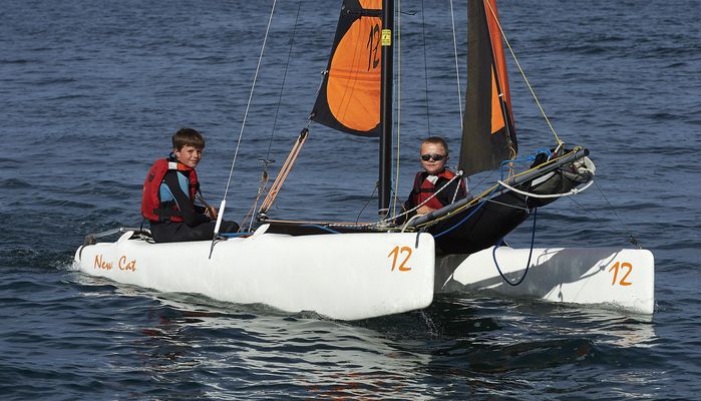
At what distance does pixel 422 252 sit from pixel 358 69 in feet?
9.95

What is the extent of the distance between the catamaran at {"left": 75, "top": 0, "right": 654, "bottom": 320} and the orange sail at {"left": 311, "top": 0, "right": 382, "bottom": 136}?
0.07ft

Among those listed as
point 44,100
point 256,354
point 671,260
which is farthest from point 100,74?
point 256,354

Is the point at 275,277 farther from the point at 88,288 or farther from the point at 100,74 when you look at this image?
the point at 100,74

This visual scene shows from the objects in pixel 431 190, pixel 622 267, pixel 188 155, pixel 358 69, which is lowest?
pixel 622 267

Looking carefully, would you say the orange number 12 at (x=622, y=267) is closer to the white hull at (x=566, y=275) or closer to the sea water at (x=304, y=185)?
the white hull at (x=566, y=275)

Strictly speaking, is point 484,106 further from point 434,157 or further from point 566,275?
point 566,275

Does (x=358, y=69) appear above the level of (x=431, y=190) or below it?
above

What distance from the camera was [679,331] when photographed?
8070 mm

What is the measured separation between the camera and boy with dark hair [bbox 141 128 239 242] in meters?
8.85

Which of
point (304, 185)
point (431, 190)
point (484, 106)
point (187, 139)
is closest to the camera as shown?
point (484, 106)

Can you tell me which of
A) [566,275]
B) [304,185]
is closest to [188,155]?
[566,275]

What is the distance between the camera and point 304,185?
14.3 meters

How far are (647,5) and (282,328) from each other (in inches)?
910

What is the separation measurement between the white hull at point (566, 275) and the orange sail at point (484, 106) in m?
1.16
